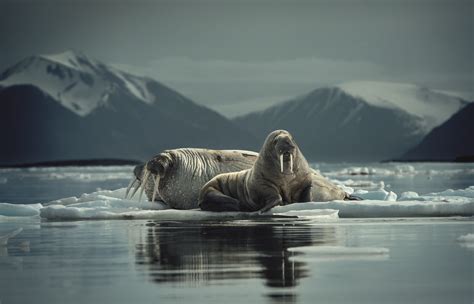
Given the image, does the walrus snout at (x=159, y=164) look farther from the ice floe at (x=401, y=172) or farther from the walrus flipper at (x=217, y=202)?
the ice floe at (x=401, y=172)

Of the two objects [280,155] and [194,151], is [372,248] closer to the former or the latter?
[280,155]

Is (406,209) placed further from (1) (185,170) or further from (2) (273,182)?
(1) (185,170)

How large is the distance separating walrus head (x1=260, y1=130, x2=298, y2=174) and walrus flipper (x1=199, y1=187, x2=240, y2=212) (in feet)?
2.45

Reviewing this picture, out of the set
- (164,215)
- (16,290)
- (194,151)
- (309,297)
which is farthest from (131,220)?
(309,297)

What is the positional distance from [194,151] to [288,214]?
400cm

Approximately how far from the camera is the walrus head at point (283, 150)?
44.5 feet

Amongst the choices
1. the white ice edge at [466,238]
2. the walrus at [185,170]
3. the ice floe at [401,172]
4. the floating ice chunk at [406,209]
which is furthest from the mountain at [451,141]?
the white ice edge at [466,238]

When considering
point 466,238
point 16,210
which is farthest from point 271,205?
point 466,238

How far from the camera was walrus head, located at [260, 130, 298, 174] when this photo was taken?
13.6m

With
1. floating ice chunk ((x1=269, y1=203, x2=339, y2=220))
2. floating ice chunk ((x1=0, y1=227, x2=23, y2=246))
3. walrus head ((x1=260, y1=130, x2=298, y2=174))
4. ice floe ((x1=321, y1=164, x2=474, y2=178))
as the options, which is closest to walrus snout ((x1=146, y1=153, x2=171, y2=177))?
walrus head ((x1=260, y1=130, x2=298, y2=174))

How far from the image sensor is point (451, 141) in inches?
6599

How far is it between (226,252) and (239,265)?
0.99 meters

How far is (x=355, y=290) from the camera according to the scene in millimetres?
6371

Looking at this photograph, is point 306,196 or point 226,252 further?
point 306,196
